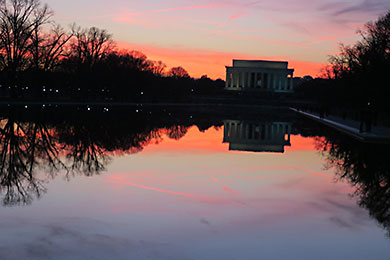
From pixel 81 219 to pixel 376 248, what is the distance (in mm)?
5241

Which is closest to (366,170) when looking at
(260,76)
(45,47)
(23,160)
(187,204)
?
(187,204)

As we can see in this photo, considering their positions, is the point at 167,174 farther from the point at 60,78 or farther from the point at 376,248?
the point at 60,78

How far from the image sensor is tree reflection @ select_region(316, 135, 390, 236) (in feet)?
34.5

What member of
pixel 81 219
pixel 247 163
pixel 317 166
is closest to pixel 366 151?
pixel 317 166

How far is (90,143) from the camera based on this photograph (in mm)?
20750

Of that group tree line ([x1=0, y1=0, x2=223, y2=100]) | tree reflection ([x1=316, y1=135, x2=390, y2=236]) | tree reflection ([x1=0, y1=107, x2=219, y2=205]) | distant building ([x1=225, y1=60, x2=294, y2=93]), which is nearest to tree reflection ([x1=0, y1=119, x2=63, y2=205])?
tree reflection ([x1=0, y1=107, x2=219, y2=205])

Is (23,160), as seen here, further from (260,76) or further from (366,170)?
(260,76)

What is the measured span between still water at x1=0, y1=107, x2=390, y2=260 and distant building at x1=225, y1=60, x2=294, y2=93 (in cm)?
15849

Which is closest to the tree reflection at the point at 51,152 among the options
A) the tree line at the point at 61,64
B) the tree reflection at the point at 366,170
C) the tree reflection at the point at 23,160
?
the tree reflection at the point at 23,160

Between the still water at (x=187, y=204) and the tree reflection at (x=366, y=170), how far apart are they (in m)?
0.04

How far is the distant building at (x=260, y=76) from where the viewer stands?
176 m

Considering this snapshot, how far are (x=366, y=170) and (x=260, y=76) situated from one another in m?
166

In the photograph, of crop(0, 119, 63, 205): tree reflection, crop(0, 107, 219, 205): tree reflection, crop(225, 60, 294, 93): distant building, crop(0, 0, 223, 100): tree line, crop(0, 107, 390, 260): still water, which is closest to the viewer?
crop(0, 107, 390, 260): still water

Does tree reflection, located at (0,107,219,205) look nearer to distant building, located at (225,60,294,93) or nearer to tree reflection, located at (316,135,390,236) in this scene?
tree reflection, located at (316,135,390,236)
